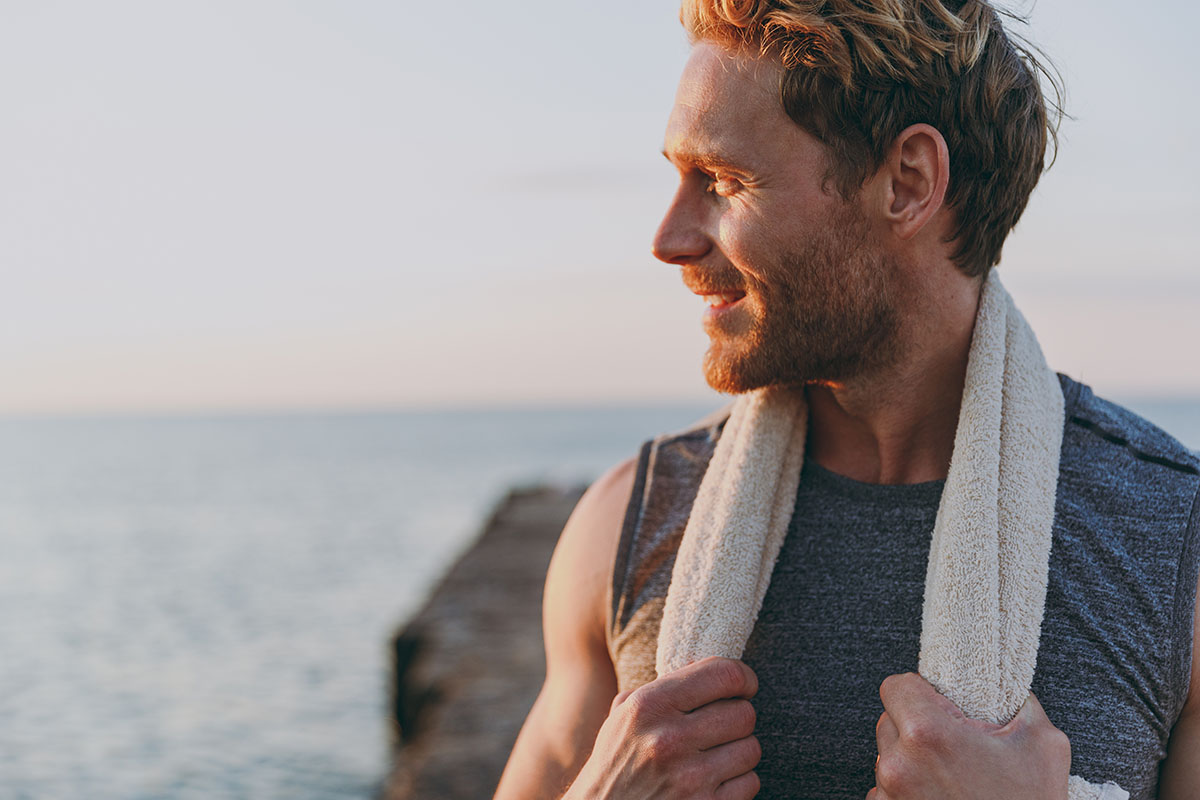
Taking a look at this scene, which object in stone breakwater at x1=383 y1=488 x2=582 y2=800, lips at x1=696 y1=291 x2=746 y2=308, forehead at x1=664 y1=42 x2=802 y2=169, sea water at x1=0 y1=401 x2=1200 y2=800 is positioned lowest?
sea water at x1=0 y1=401 x2=1200 y2=800

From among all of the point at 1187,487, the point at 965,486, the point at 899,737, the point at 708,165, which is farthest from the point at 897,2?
the point at 899,737

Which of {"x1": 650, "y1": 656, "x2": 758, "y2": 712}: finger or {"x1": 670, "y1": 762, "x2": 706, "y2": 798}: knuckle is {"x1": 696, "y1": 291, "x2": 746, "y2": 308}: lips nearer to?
{"x1": 650, "y1": 656, "x2": 758, "y2": 712}: finger

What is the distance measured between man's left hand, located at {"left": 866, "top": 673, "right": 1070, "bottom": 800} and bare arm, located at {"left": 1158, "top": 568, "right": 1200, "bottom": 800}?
25cm

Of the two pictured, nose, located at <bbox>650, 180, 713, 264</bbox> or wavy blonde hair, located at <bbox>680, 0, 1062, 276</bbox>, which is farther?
nose, located at <bbox>650, 180, 713, 264</bbox>

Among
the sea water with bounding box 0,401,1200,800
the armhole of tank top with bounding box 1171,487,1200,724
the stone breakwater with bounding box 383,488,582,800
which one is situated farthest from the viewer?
the sea water with bounding box 0,401,1200,800

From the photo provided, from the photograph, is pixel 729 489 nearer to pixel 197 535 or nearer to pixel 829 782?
pixel 829 782

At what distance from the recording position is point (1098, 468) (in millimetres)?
1944

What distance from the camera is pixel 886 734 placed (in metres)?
1.73

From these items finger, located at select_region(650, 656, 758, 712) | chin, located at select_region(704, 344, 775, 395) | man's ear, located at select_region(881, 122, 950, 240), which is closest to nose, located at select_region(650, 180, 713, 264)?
chin, located at select_region(704, 344, 775, 395)

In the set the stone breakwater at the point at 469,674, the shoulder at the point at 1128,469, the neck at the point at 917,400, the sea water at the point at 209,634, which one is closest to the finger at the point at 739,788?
the neck at the point at 917,400

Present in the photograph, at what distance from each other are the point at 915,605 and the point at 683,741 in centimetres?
51

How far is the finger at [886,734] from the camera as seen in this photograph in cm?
171

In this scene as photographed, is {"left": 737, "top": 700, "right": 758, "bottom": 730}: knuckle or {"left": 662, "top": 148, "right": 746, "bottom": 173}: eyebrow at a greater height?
{"left": 662, "top": 148, "right": 746, "bottom": 173}: eyebrow

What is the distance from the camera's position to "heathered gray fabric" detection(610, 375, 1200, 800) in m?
1.76
